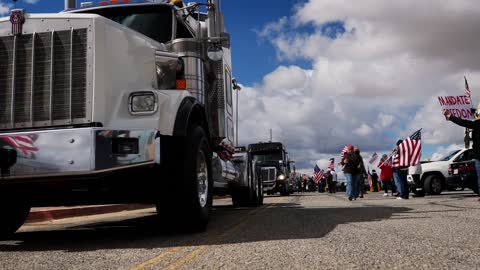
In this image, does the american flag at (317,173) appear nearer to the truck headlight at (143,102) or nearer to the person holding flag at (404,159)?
the person holding flag at (404,159)

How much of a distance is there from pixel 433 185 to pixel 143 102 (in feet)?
45.5

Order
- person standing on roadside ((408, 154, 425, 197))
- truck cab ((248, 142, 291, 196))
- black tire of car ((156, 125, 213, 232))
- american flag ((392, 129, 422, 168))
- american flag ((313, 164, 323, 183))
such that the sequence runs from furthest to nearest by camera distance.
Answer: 1. american flag ((313, 164, 323, 183))
2. truck cab ((248, 142, 291, 196))
3. person standing on roadside ((408, 154, 425, 197))
4. american flag ((392, 129, 422, 168))
5. black tire of car ((156, 125, 213, 232))

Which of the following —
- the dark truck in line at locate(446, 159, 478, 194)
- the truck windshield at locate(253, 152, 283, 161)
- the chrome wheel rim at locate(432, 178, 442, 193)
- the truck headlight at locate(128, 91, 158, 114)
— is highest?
the truck windshield at locate(253, 152, 283, 161)

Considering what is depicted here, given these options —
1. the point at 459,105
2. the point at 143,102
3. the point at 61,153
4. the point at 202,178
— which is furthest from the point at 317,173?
the point at 61,153

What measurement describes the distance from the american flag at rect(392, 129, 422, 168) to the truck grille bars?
1097cm

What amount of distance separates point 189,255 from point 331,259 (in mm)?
1136

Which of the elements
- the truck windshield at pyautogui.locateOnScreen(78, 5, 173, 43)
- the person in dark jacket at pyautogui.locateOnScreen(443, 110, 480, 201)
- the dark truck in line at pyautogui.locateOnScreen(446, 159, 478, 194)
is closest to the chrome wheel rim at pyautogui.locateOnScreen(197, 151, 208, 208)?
the truck windshield at pyautogui.locateOnScreen(78, 5, 173, 43)

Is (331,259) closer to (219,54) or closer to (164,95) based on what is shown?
(164,95)

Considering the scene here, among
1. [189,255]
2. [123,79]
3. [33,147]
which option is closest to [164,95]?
[123,79]

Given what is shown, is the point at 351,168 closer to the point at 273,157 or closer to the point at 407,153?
the point at 407,153

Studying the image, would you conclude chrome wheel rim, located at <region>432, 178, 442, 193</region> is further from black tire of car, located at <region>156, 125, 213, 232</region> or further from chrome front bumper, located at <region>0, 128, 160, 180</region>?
chrome front bumper, located at <region>0, 128, 160, 180</region>

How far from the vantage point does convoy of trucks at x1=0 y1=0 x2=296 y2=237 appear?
4.48 meters

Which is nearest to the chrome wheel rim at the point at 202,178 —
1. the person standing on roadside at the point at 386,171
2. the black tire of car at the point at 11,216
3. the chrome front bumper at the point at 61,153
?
the chrome front bumper at the point at 61,153

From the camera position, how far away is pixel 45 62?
193 inches
